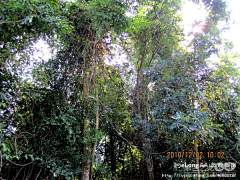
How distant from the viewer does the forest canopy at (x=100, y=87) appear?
2459 mm

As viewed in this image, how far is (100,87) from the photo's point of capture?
3.71m

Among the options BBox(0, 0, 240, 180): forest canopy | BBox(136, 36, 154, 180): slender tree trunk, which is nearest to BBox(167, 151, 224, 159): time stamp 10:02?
BBox(0, 0, 240, 180): forest canopy

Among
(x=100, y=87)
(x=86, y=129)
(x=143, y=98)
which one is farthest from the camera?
(x=143, y=98)

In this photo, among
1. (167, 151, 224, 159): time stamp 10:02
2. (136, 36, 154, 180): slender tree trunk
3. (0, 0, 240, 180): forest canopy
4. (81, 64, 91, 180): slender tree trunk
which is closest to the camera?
(0, 0, 240, 180): forest canopy

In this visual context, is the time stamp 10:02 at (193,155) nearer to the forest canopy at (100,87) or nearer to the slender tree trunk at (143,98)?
the forest canopy at (100,87)

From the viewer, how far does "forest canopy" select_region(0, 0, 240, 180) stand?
2.46 metres

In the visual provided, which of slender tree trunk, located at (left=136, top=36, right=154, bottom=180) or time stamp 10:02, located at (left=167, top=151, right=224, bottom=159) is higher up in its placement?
slender tree trunk, located at (left=136, top=36, right=154, bottom=180)

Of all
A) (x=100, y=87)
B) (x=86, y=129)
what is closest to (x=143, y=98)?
(x=100, y=87)

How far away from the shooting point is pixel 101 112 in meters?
3.54

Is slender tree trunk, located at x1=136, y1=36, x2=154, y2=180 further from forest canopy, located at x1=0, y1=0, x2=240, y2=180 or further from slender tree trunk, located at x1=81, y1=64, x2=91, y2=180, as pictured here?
slender tree trunk, located at x1=81, y1=64, x2=91, y2=180

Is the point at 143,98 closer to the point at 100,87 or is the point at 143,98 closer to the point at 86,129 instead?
the point at 100,87

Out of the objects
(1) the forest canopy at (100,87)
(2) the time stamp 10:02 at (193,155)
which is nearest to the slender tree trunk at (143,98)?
(1) the forest canopy at (100,87)

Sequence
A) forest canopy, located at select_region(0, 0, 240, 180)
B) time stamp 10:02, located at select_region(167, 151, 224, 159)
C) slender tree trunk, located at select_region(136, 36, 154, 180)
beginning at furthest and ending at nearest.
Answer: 1. slender tree trunk, located at select_region(136, 36, 154, 180)
2. time stamp 10:02, located at select_region(167, 151, 224, 159)
3. forest canopy, located at select_region(0, 0, 240, 180)

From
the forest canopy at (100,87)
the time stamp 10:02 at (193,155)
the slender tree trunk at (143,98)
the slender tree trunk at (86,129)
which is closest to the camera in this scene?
the forest canopy at (100,87)
